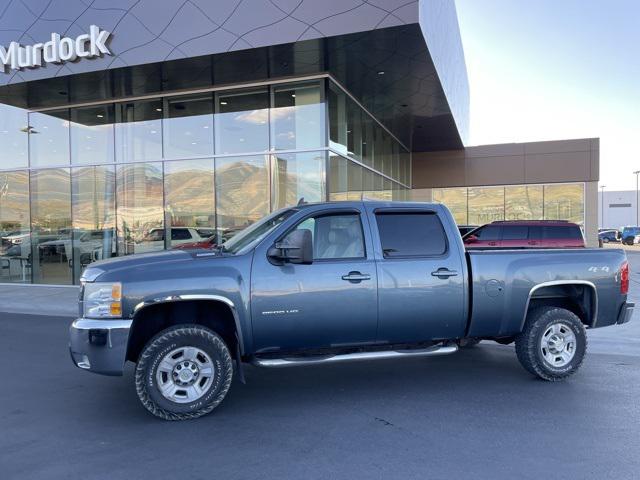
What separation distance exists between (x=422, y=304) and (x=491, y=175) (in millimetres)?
23149

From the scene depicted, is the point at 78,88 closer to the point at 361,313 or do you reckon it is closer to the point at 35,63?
the point at 35,63

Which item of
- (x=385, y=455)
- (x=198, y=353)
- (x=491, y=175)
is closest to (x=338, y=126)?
(x=198, y=353)

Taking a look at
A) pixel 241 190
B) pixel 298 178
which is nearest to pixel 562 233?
pixel 298 178

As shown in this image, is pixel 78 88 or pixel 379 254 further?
pixel 78 88

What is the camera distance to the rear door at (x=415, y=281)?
17.3 feet

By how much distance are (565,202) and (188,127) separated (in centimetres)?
2015

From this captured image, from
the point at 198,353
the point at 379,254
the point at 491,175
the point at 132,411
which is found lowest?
the point at 132,411

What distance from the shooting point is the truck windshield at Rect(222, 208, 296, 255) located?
523 centimetres

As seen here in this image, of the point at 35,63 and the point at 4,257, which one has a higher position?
the point at 35,63

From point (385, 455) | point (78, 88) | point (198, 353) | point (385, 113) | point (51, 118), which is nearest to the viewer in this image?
point (385, 455)

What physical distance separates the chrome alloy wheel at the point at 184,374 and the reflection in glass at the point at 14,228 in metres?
13.9

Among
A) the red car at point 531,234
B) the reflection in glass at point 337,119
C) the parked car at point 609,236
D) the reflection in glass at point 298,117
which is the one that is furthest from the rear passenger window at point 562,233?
the parked car at point 609,236

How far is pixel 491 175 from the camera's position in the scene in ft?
87.7

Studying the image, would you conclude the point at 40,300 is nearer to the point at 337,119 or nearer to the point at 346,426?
the point at 337,119
